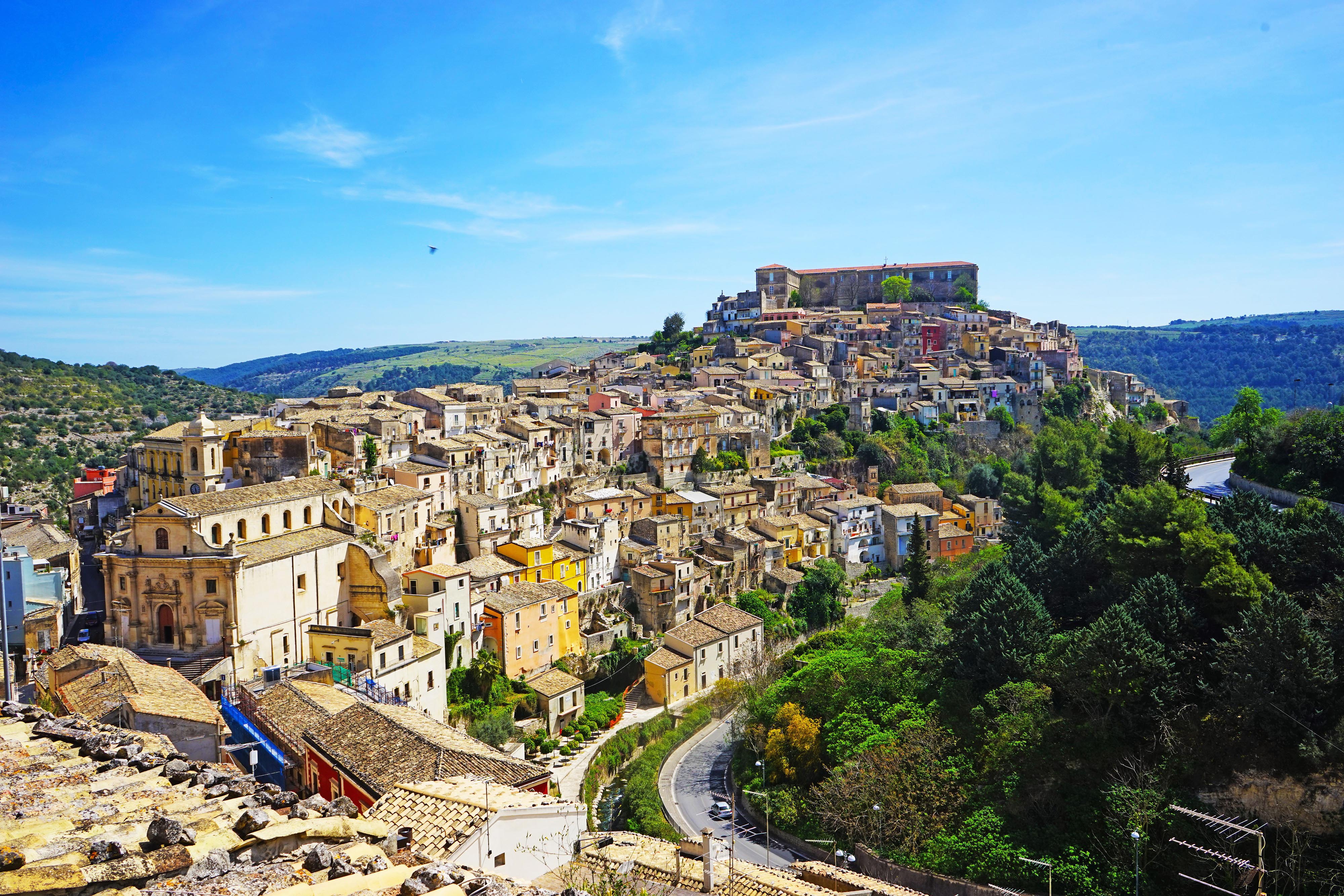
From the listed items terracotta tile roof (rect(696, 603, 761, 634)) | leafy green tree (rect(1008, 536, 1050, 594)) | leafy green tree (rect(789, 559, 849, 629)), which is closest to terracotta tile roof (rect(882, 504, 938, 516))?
leafy green tree (rect(789, 559, 849, 629))

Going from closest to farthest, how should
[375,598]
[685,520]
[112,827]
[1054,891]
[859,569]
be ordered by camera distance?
[112,827] < [1054,891] < [375,598] < [685,520] < [859,569]

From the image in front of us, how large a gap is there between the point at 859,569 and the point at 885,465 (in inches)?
483

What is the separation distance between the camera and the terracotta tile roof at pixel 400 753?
20.2 meters

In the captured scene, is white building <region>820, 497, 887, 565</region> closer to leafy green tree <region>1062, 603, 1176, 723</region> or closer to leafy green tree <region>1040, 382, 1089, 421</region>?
leafy green tree <region>1040, 382, 1089, 421</region>

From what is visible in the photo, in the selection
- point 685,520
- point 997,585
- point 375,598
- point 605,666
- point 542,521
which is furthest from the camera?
point 685,520

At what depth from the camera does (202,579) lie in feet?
99.2

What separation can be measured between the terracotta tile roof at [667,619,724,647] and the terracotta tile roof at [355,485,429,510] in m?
12.8

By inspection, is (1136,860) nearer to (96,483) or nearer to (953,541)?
(953,541)

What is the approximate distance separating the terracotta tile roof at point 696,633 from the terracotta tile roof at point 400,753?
20.8 metres

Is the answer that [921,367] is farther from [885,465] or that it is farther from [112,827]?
[112,827]

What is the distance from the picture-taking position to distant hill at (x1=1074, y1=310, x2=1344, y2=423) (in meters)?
136

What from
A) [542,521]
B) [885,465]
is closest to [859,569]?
[885,465]

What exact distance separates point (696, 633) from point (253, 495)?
20.4m

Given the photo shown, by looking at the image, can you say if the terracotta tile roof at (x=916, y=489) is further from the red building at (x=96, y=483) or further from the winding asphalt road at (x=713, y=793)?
the red building at (x=96, y=483)
